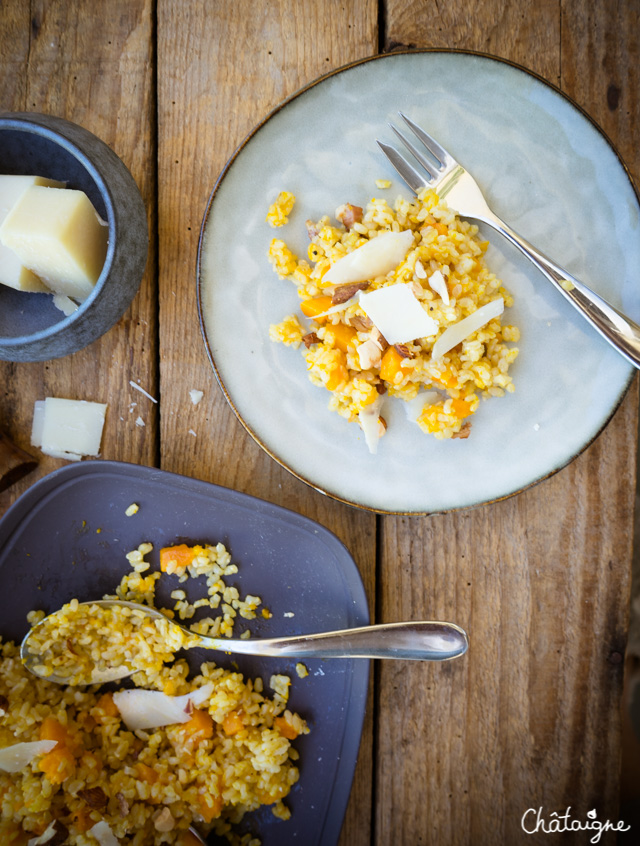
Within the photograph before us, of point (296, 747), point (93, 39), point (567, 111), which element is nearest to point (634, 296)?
point (567, 111)

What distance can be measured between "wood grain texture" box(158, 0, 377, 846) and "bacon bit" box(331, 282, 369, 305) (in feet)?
0.97

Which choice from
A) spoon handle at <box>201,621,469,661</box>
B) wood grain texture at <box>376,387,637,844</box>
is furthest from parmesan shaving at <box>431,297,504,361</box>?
spoon handle at <box>201,621,469,661</box>

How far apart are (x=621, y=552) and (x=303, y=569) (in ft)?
1.94

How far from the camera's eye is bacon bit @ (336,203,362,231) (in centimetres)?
96

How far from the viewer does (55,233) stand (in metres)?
0.88

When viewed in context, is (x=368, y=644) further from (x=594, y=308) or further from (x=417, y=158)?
(x=417, y=158)

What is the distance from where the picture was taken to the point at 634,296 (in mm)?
955

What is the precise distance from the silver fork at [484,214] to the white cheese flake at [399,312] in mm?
202

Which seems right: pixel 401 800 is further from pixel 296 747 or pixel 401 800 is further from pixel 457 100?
pixel 457 100

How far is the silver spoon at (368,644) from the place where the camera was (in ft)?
3.16

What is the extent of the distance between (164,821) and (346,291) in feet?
3.01

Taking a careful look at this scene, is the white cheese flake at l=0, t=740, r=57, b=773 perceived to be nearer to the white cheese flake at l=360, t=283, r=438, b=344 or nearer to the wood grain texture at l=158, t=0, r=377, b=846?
the wood grain texture at l=158, t=0, r=377, b=846

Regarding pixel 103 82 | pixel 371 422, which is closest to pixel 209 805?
pixel 371 422

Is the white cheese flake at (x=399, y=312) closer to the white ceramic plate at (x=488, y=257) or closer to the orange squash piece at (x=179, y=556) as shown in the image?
the white ceramic plate at (x=488, y=257)
